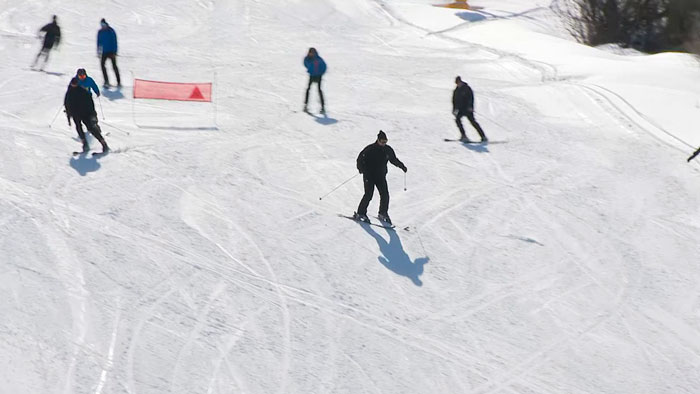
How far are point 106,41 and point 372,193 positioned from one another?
26.8 feet

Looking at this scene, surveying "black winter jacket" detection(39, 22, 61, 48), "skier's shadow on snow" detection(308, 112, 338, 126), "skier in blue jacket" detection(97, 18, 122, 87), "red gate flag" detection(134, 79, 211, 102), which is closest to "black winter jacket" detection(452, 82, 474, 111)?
"skier's shadow on snow" detection(308, 112, 338, 126)

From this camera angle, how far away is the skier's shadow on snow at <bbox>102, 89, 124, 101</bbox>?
59.3 feet

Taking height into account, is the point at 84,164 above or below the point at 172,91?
below

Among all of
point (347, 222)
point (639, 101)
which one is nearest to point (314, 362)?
point (347, 222)

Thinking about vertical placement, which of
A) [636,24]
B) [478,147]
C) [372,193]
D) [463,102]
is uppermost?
[636,24]

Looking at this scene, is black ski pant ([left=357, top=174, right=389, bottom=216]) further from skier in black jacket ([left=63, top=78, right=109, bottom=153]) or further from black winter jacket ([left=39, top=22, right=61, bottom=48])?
black winter jacket ([left=39, top=22, right=61, bottom=48])

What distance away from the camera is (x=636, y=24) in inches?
1143

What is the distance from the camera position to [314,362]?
32.4 ft

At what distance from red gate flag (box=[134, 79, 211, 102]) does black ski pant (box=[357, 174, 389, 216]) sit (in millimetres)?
5074

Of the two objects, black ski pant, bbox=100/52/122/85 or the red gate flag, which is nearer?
the red gate flag

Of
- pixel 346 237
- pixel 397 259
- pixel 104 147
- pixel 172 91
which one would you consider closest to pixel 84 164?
pixel 104 147

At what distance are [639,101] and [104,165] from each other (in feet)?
37.5

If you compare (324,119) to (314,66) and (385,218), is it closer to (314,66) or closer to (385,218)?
(314,66)

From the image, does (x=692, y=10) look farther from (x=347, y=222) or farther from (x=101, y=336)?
(x=101, y=336)
